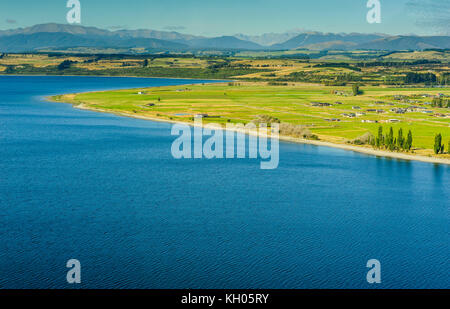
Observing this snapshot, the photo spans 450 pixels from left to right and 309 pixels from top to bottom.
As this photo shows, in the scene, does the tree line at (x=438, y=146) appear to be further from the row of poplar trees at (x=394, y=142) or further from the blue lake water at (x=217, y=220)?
the blue lake water at (x=217, y=220)

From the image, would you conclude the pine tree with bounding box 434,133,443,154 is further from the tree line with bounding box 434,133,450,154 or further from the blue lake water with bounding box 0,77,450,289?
the blue lake water with bounding box 0,77,450,289

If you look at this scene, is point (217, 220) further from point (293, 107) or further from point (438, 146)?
point (293, 107)

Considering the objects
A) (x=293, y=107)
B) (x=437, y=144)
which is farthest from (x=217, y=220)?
(x=293, y=107)

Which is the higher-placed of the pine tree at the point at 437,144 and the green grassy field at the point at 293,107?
the green grassy field at the point at 293,107

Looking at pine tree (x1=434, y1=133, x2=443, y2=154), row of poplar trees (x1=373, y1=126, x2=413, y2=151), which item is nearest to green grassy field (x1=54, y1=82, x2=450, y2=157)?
pine tree (x1=434, y1=133, x2=443, y2=154)

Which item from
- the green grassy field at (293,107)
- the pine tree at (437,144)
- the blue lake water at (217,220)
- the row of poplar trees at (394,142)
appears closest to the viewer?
the blue lake water at (217,220)

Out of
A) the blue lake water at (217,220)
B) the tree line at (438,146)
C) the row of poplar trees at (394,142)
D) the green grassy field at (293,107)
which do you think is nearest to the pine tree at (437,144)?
the tree line at (438,146)
